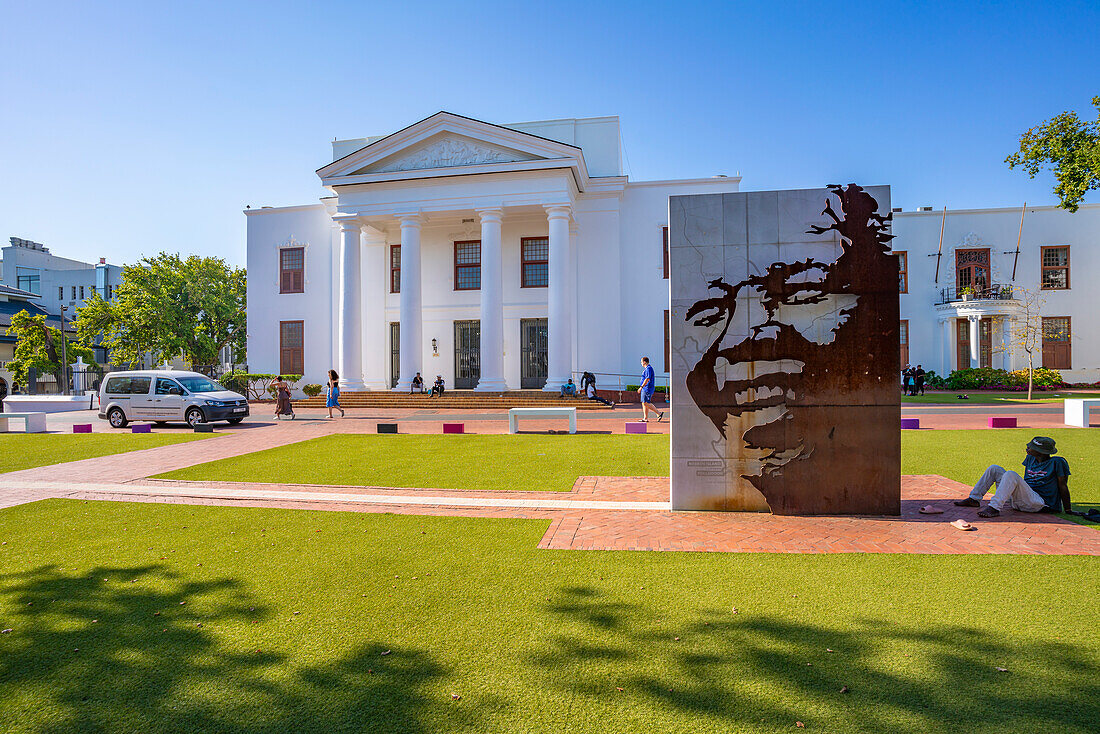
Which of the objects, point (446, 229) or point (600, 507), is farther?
point (446, 229)

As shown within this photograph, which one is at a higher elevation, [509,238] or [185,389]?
[509,238]

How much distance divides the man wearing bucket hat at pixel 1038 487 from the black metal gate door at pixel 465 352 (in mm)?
26287

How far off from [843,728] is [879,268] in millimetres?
5713

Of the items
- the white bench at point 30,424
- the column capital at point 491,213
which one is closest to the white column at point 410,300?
the column capital at point 491,213

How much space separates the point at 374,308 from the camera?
32125mm

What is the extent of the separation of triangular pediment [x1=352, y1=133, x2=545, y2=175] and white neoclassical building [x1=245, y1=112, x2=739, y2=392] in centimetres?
6

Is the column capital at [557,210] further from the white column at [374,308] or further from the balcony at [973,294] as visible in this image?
the balcony at [973,294]

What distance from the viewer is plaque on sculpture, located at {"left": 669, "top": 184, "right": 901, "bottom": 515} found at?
23.0 feet

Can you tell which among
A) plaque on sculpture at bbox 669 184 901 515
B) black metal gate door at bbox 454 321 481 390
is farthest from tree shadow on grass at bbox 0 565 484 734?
black metal gate door at bbox 454 321 481 390

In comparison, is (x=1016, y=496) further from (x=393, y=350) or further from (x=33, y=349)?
(x=33, y=349)

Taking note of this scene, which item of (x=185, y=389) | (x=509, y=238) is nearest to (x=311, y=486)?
(x=185, y=389)

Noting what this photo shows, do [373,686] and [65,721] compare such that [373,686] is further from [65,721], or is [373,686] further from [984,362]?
[984,362]

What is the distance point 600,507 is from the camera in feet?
25.1

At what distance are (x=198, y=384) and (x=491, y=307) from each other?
40.2ft
